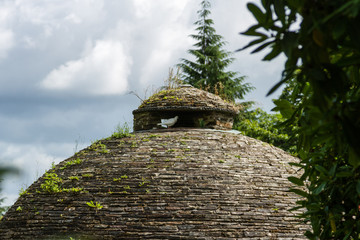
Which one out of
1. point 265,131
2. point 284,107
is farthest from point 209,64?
point 284,107

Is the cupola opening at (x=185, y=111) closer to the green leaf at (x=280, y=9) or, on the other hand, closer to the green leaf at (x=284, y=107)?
the green leaf at (x=284, y=107)

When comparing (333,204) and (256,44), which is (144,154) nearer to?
(333,204)

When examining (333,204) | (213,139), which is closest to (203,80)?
(213,139)

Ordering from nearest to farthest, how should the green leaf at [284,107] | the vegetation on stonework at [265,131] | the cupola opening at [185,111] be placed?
the green leaf at [284,107] → the cupola opening at [185,111] → the vegetation on stonework at [265,131]

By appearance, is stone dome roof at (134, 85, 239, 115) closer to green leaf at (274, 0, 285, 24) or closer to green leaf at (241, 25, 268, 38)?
green leaf at (274, 0, 285, 24)

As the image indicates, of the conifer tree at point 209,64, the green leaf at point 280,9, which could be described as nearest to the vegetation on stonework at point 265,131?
the conifer tree at point 209,64

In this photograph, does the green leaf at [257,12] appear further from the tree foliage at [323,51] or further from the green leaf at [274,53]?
the green leaf at [274,53]

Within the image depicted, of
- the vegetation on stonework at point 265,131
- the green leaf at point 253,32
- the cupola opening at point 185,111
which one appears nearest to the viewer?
the green leaf at point 253,32

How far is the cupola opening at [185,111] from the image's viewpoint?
10.6 metres

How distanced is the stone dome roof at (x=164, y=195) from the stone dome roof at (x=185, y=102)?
104 centimetres

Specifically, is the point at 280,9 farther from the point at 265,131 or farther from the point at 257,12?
the point at 265,131

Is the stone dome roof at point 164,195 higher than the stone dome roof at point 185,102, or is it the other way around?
the stone dome roof at point 185,102

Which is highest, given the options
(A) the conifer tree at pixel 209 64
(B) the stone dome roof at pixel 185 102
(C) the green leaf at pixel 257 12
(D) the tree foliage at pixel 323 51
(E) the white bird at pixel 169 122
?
(A) the conifer tree at pixel 209 64

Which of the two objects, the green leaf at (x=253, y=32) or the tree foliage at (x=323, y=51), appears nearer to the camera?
the tree foliage at (x=323, y=51)
